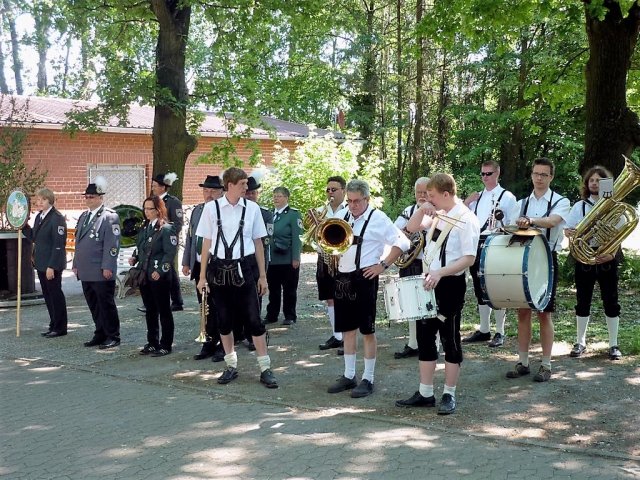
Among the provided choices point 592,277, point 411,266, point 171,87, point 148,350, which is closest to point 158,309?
point 148,350

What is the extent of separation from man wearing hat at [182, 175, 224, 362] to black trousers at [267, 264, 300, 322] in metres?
1.17

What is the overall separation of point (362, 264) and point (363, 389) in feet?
3.81

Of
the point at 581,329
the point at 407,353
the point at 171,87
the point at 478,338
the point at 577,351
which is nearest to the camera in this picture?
the point at 577,351

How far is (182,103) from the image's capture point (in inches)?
573

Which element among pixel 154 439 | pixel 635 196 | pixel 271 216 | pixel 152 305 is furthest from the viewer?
pixel 635 196

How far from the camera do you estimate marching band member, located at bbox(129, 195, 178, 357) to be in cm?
933

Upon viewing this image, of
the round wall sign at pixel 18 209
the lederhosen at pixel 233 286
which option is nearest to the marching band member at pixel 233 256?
the lederhosen at pixel 233 286

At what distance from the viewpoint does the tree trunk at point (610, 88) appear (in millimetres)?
12664

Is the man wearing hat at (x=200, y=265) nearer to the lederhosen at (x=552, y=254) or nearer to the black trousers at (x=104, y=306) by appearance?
the black trousers at (x=104, y=306)

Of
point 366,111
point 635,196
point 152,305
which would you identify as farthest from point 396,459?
point 366,111

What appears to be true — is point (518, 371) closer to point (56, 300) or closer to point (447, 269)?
point (447, 269)

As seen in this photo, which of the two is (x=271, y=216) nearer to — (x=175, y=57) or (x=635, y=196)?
(x=175, y=57)

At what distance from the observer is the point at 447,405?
22.0ft

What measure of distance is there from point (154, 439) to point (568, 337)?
18.3 feet
